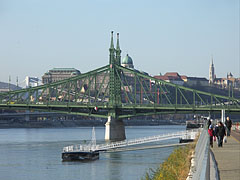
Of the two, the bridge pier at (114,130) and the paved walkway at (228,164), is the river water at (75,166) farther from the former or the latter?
the bridge pier at (114,130)

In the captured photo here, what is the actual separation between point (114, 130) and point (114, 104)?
23.8 feet

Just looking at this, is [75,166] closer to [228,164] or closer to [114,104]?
[228,164]

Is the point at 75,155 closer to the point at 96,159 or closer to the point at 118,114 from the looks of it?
the point at 96,159

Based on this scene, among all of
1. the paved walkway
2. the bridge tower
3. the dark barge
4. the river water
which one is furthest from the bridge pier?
the paved walkway

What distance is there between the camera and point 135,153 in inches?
2977

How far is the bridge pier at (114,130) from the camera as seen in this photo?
4237 inches

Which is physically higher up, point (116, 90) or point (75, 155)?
point (116, 90)

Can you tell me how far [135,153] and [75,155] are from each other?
9610 mm

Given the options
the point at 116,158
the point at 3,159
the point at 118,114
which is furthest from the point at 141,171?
the point at 118,114

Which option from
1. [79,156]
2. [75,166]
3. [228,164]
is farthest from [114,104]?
[228,164]

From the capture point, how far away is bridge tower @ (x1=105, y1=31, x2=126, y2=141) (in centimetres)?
10819

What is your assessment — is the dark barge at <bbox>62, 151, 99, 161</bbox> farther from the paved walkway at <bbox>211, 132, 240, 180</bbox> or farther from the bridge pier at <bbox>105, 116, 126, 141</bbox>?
the bridge pier at <bbox>105, 116, 126, 141</bbox>

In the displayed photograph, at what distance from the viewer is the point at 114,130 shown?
109 metres

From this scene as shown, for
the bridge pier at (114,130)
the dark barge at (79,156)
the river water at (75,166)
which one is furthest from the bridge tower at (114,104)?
the dark barge at (79,156)
